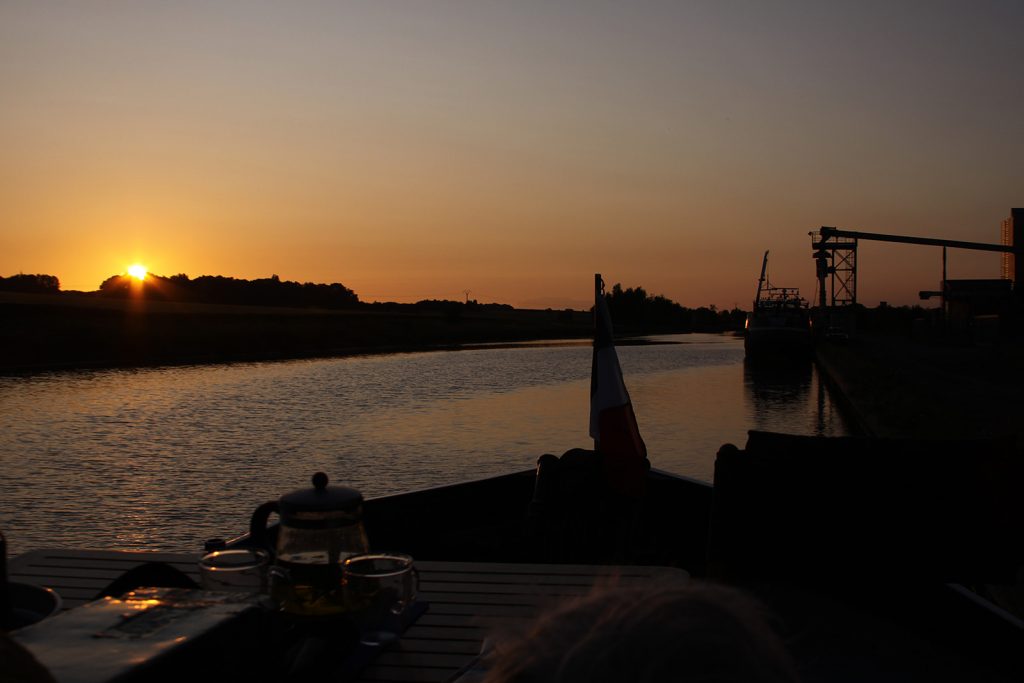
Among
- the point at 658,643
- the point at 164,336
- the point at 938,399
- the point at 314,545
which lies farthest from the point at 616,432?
the point at 164,336

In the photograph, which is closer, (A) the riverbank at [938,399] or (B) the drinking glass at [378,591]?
(B) the drinking glass at [378,591]

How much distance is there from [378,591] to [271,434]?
653 inches

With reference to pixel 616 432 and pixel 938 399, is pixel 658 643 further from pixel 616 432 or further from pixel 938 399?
pixel 938 399

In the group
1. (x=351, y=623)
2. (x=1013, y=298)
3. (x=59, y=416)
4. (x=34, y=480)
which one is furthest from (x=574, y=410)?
(x=1013, y=298)

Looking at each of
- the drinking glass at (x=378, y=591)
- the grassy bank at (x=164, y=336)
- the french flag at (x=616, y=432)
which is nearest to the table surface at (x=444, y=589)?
the drinking glass at (x=378, y=591)

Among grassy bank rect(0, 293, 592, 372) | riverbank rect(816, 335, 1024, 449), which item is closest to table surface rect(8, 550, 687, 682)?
riverbank rect(816, 335, 1024, 449)

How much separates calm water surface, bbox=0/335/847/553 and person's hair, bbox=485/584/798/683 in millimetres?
8789

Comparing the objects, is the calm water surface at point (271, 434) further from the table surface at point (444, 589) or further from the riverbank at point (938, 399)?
the table surface at point (444, 589)

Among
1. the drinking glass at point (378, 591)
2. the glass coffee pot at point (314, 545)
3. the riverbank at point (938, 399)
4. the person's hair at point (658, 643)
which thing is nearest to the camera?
the person's hair at point (658, 643)

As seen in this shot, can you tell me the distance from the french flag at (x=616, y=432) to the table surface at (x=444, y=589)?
200cm

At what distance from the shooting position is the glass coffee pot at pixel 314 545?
2.19 m

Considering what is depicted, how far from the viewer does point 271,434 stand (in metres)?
18.3

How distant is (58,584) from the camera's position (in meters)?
2.96

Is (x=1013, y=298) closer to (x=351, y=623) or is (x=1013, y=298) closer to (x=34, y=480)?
(x=34, y=480)
